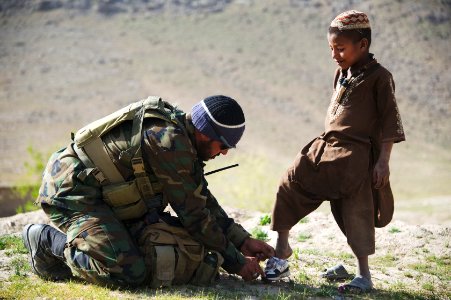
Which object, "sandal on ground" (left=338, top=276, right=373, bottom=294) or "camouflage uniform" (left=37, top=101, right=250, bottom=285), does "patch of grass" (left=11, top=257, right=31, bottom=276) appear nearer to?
"camouflage uniform" (left=37, top=101, right=250, bottom=285)

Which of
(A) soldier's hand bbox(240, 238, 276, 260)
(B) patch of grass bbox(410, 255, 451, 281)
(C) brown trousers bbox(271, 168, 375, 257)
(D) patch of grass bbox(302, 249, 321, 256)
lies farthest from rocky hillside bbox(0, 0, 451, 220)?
(A) soldier's hand bbox(240, 238, 276, 260)

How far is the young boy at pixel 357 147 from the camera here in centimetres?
533

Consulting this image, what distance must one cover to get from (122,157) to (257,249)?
127 centimetres

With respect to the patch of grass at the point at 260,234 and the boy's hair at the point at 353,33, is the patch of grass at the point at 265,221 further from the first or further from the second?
the boy's hair at the point at 353,33

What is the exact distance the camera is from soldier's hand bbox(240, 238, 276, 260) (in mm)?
5430

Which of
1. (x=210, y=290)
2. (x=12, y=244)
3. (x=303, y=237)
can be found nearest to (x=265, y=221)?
(x=303, y=237)

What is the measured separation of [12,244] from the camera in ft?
22.3

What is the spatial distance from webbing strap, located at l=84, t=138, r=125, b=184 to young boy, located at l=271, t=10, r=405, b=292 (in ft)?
4.52

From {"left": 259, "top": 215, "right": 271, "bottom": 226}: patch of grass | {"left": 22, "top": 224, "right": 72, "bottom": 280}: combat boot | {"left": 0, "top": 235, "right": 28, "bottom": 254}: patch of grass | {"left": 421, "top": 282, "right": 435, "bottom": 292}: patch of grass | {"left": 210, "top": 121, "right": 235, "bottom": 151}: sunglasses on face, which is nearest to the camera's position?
{"left": 210, "top": 121, "right": 235, "bottom": 151}: sunglasses on face

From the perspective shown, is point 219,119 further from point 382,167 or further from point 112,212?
point 382,167

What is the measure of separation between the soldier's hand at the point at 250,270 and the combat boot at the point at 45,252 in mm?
1307

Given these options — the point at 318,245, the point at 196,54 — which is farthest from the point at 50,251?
the point at 196,54

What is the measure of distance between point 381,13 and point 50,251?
34694 mm

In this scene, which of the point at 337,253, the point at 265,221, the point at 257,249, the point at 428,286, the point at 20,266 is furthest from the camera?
the point at 265,221
